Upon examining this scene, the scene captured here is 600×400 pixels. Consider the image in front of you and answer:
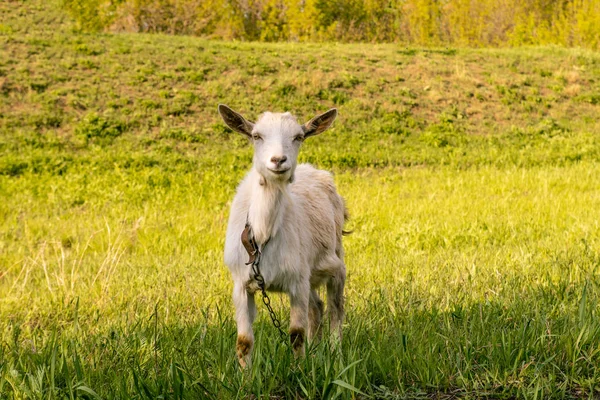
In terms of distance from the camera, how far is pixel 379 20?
1971 inches

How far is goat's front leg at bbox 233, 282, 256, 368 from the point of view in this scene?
3.59 metres

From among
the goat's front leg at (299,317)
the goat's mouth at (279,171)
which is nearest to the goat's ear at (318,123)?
the goat's mouth at (279,171)

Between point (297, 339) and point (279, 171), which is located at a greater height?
point (279, 171)

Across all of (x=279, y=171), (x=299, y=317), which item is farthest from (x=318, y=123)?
(x=299, y=317)

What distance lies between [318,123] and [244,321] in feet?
4.54

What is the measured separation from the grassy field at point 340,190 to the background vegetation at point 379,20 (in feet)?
33.2

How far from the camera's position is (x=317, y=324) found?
4770mm

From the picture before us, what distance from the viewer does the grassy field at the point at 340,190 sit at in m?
3.11

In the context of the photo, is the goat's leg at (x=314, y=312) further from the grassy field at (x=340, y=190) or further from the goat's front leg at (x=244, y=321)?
the goat's front leg at (x=244, y=321)

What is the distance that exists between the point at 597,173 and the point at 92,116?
13138 mm

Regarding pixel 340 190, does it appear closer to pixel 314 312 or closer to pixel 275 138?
pixel 314 312

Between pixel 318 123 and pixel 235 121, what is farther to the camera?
pixel 318 123

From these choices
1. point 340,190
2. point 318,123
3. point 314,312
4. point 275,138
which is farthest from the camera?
point 340,190

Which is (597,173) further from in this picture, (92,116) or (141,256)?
(92,116)
